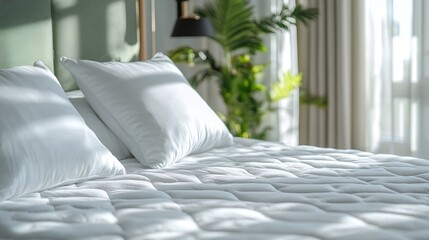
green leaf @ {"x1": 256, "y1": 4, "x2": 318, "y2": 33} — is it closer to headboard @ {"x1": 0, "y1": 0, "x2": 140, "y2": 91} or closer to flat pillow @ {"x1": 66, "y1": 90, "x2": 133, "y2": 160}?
headboard @ {"x1": 0, "y1": 0, "x2": 140, "y2": 91}

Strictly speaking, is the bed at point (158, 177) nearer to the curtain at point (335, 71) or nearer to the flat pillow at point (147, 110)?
the flat pillow at point (147, 110)

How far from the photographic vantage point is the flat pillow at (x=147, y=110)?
2.62 meters

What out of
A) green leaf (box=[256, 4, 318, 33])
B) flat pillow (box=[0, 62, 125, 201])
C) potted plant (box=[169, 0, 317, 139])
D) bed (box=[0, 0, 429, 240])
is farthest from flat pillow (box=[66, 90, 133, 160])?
green leaf (box=[256, 4, 318, 33])

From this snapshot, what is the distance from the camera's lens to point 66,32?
3.12 metres

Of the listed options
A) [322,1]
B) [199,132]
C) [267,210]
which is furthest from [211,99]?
[267,210]

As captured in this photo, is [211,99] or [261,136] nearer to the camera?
[261,136]

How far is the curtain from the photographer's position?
462 centimetres

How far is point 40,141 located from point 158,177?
0.42 metres

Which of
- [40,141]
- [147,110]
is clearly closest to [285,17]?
[147,110]

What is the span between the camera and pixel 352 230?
163 centimetres

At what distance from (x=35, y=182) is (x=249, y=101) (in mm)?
2676

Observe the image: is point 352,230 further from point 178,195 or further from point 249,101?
point 249,101

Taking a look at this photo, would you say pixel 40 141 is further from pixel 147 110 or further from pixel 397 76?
pixel 397 76

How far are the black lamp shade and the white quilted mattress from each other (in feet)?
5.01
